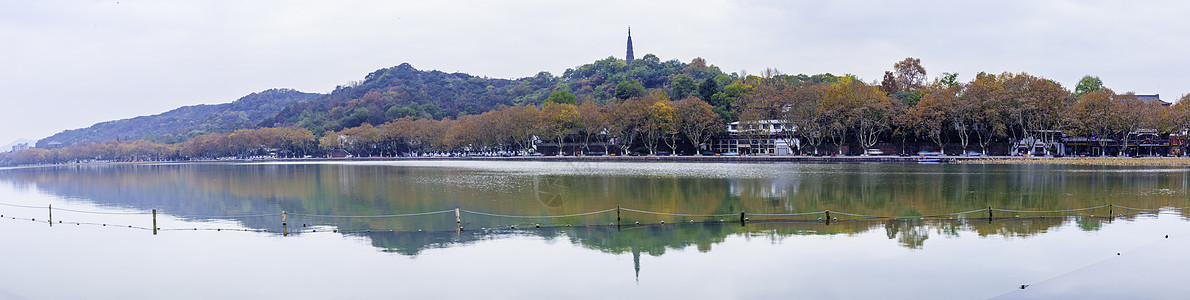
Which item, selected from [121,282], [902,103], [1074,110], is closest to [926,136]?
[902,103]

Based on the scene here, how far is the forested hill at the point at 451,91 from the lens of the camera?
13400 cm

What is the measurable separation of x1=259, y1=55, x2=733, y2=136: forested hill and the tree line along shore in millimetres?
21169

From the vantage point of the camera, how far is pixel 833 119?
222 feet

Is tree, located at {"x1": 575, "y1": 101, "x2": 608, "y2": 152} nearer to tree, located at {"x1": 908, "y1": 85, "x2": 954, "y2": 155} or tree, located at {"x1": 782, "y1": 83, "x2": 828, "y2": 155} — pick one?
tree, located at {"x1": 782, "y1": 83, "x2": 828, "y2": 155}

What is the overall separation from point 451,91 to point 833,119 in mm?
123339

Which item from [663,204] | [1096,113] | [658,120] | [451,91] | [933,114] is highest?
[451,91]

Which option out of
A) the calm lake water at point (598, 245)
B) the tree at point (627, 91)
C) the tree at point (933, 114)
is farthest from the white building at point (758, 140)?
the calm lake water at point (598, 245)

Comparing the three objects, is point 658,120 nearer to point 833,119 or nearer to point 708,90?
point 708,90

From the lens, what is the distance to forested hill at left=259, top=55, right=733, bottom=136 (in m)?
134

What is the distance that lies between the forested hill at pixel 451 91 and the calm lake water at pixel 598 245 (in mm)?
78897

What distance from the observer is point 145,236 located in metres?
19.7

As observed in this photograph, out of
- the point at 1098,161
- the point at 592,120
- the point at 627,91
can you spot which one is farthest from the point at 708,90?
the point at 1098,161

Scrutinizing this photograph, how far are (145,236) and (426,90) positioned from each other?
508 ft

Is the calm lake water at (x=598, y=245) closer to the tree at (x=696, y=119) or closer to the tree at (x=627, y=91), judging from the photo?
the tree at (x=696, y=119)
